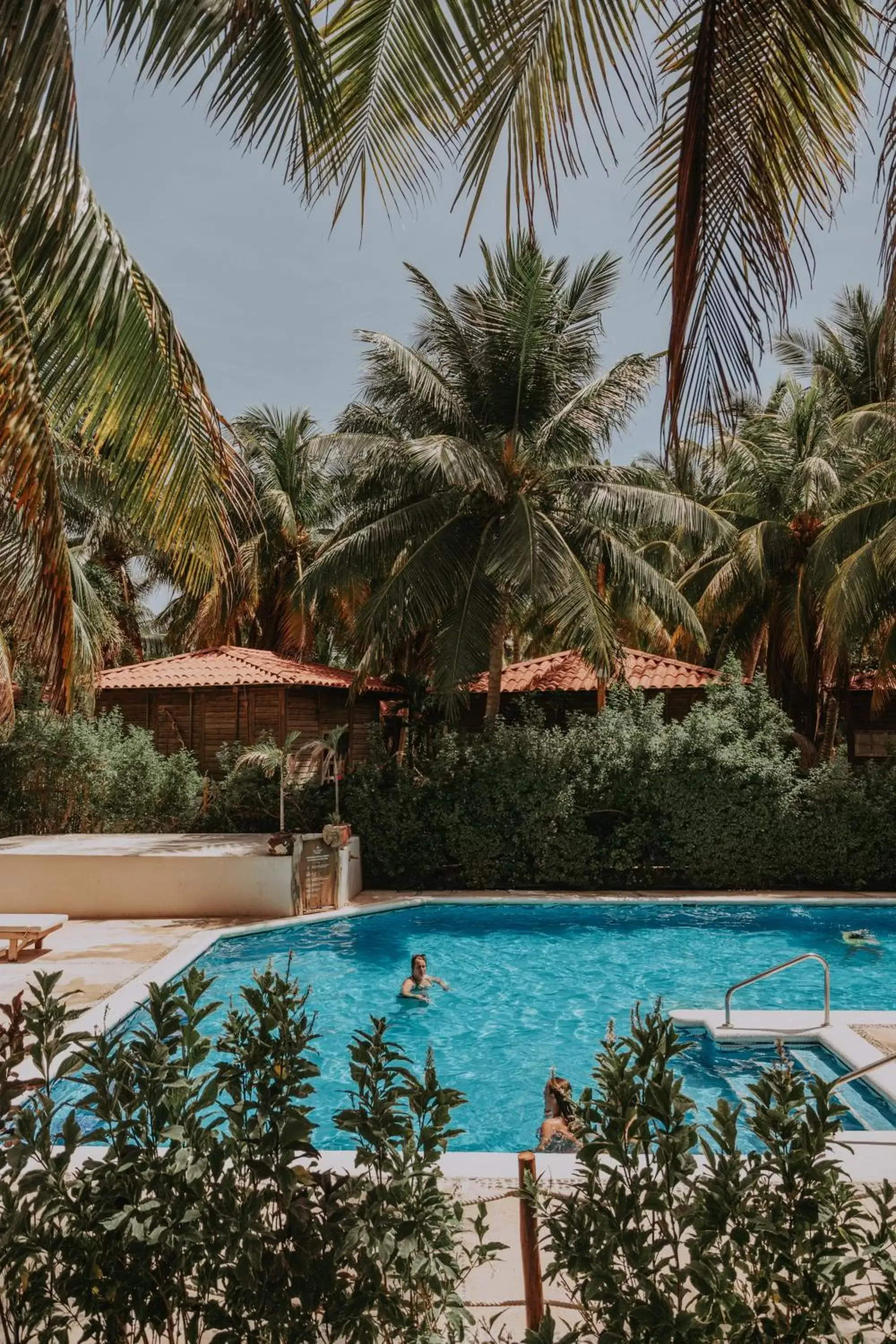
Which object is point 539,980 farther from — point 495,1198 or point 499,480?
point 499,480

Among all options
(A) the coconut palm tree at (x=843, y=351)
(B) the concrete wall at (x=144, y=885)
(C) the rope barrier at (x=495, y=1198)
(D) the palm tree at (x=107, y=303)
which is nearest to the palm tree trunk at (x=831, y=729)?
(A) the coconut palm tree at (x=843, y=351)

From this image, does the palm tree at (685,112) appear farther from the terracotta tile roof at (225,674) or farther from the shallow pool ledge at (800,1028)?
the terracotta tile roof at (225,674)

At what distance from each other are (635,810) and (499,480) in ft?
19.9

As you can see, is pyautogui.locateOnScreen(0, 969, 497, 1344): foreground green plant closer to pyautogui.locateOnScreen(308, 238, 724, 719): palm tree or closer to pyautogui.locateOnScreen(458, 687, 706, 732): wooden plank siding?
pyautogui.locateOnScreen(308, 238, 724, 719): palm tree

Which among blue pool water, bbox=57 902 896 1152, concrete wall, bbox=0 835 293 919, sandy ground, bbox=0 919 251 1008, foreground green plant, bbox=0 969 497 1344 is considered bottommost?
blue pool water, bbox=57 902 896 1152

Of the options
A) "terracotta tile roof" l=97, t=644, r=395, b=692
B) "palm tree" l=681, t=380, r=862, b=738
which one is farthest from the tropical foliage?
"palm tree" l=681, t=380, r=862, b=738

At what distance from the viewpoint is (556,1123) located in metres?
6.36

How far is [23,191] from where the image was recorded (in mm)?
3146

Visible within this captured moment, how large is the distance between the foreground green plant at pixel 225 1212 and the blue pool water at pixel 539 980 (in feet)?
15.9

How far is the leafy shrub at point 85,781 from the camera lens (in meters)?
15.8

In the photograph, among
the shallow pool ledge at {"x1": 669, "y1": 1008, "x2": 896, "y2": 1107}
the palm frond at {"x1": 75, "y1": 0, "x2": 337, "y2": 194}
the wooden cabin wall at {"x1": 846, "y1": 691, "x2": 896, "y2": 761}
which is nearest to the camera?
the palm frond at {"x1": 75, "y1": 0, "x2": 337, "y2": 194}

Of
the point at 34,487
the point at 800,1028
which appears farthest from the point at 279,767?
the point at 34,487

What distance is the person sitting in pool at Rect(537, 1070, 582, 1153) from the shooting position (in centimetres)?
590

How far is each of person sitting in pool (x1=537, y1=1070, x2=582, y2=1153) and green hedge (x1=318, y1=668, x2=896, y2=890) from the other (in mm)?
8440
